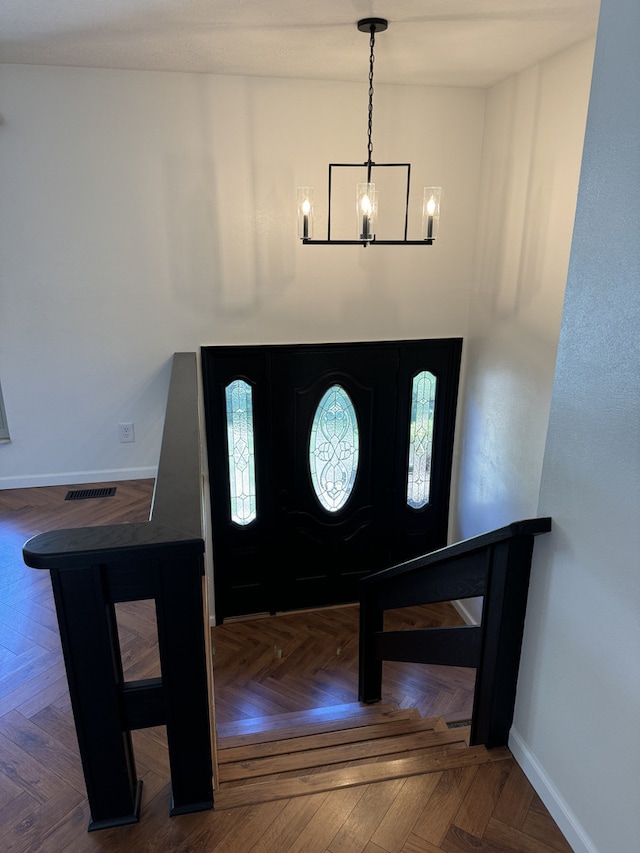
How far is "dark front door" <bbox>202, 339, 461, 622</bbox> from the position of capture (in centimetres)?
442

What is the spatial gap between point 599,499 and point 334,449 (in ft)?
10.9

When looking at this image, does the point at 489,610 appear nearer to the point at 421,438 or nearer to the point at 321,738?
the point at 321,738

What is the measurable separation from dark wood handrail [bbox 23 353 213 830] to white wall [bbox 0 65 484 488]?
2.70 meters

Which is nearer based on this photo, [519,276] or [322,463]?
[519,276]

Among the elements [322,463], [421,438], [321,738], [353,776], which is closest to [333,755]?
[353,776]

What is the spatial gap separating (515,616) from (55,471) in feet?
11.2

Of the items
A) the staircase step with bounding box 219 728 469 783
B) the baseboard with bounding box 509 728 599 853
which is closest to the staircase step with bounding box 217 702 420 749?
the staircase step with bounding box 219 728 469 783

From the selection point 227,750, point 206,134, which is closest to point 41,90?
point 206,134

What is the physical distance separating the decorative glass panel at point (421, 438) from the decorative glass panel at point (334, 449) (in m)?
0.49

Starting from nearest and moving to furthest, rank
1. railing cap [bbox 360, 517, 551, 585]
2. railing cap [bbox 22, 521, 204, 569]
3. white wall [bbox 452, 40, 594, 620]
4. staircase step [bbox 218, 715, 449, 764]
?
railing cap [bbox 22, 521, 204, 569] < railing cap [bbox 360, 517, 551, 585] < staircase step [bbox 218, 715, 449, 764] < white wall [bbox 452, 40, 594, 620]

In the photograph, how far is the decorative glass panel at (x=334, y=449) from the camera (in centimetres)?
459

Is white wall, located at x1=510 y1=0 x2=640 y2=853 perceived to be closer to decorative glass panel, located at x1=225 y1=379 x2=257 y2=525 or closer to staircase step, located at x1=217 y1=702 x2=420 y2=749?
staircase step, located at x1=217 y1=702 x2=420 y2=749

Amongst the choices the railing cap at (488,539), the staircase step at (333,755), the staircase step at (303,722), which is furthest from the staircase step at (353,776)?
the staircase step at (303,722)

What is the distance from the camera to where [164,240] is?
3908mm
